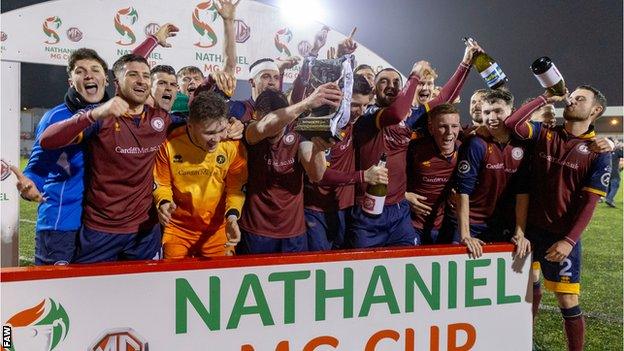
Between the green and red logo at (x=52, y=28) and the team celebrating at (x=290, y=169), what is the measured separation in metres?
1.42

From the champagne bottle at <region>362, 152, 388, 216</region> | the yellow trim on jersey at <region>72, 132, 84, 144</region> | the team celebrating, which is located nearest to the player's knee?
the team celebrating

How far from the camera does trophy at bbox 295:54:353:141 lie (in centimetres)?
272

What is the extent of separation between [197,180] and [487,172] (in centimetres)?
→ 167

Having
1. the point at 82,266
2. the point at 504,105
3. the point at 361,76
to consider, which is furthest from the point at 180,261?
the point at 504,105

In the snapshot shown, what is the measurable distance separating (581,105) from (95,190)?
8.68 feet

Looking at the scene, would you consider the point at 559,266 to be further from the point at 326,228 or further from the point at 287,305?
the point at 287,305

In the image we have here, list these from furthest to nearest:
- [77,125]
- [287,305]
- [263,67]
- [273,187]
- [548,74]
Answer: [263,67] → [548,74] → [273,187] → [287,305] → [77,125]

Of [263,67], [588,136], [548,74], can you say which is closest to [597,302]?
[588,136]

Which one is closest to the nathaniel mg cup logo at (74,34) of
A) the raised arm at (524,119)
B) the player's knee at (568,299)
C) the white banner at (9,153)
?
the white banner at (9,153)

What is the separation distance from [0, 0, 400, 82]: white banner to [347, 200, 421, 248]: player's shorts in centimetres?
148

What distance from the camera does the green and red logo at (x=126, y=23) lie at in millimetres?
4230

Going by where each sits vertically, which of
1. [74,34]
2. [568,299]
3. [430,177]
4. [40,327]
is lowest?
[568,299]

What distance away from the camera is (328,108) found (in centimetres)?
270

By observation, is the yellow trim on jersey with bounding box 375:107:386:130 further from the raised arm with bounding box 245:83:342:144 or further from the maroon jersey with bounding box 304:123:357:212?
the raised arm with bounding box 245:83:342:144
